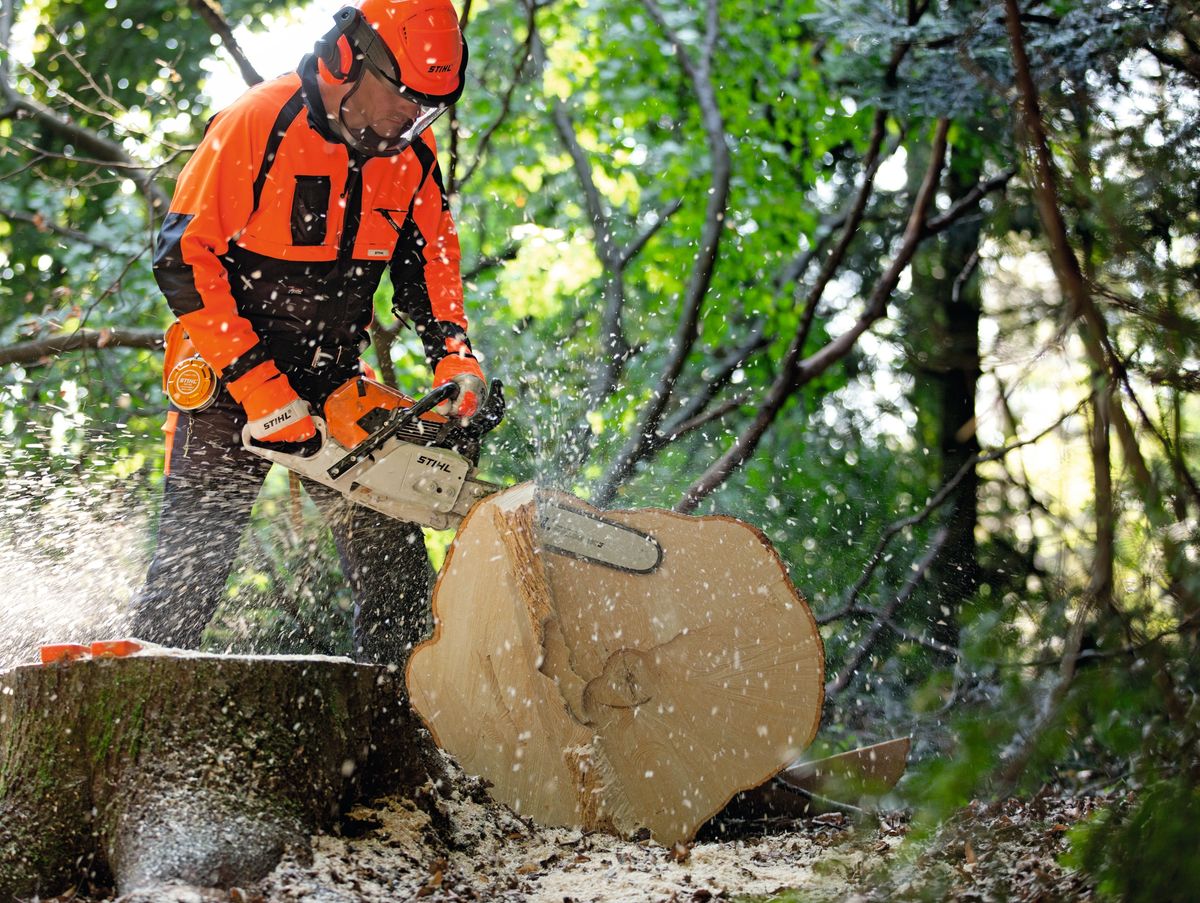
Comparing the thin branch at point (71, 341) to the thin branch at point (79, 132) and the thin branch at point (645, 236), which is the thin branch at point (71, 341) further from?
the thin branch at point (645, 236)

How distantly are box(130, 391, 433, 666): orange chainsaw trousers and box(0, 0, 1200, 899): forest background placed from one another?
0.80 metres

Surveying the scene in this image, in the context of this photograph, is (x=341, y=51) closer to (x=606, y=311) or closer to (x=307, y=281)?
(x=307, y=281)

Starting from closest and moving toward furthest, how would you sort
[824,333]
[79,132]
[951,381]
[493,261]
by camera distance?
[79,132] < [493,261] < [951,381] < [824,333]

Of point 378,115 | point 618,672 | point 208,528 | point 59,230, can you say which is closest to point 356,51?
point 378,115

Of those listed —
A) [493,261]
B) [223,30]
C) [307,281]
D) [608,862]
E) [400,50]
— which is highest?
[223,30]

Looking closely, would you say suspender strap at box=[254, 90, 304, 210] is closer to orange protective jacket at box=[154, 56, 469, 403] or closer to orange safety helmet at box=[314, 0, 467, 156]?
orange protective jacket at box=[154, 56, 469, 403]

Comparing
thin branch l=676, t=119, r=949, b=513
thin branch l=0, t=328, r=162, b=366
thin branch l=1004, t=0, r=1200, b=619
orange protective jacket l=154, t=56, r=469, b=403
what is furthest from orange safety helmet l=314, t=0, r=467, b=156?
thin branch l=0, t=328, r=162, b=366

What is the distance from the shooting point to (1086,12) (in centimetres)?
394

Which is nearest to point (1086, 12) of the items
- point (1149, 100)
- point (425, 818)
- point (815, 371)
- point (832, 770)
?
point (815, 371)

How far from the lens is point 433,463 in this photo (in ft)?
9.29

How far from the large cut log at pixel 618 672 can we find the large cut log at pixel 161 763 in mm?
498

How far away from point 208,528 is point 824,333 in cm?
561

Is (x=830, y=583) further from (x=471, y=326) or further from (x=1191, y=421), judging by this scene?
(x=1191, y=421)

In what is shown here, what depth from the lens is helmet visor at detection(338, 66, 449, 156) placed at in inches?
109
